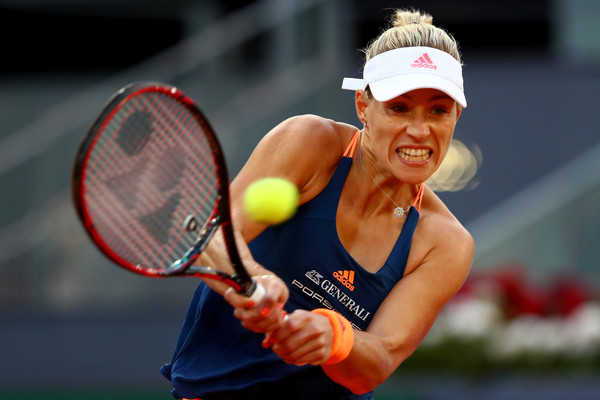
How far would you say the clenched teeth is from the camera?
9.36 feet

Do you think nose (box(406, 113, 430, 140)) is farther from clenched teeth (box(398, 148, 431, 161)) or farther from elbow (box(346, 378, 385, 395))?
elbow (box(346, 378, 385, 395))

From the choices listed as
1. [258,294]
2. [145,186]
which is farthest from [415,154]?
[145,186]

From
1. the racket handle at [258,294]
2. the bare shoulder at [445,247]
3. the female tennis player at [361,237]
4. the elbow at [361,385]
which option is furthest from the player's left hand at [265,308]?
the bare shoulder at [445,247]

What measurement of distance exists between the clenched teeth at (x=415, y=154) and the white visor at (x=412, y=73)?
18 cm

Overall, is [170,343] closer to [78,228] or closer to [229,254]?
[78,228]

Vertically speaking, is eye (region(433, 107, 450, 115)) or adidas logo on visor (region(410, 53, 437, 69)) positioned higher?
adidas logo on visor (region(410, 53, 437, 69))

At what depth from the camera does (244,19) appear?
823cm

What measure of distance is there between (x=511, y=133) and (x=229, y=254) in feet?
19.4

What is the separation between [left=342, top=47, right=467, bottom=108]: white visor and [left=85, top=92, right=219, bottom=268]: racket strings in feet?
1.81

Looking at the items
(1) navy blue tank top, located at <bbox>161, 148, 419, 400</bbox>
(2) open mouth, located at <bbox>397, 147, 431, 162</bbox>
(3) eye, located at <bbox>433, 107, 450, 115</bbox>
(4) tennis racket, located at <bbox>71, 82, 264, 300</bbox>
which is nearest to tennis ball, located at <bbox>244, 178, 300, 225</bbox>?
(4) tennis racket, located at <bbox>71, 82, 264, 300</bbox>

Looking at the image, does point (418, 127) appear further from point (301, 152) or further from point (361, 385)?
point (361, 385)

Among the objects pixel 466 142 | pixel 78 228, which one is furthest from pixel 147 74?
pixel 466 142

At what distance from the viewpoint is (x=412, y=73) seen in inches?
110

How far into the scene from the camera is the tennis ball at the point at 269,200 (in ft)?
8.68
